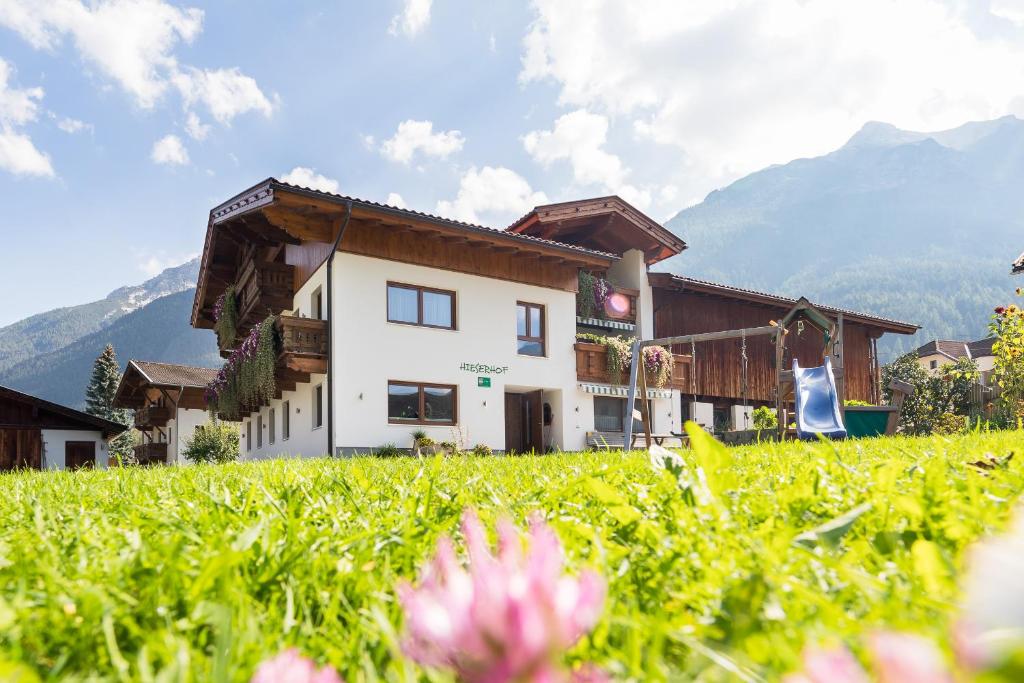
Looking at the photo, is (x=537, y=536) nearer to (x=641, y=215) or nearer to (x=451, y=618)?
(x=451, y=618)

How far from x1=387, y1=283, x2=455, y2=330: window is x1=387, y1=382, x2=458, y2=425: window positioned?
5.49 ft

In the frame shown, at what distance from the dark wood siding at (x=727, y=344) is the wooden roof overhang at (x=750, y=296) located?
0.37 m

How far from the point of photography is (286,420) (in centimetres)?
2470

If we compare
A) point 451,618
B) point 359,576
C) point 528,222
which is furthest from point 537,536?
point 528,222

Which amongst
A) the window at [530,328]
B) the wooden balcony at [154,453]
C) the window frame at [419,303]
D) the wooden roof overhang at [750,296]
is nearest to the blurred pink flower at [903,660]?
the window frame at [419,303]

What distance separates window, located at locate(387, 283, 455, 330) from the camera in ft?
69.7

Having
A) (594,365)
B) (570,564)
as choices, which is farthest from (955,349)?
(570,564)

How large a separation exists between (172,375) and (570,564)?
45.0 metres

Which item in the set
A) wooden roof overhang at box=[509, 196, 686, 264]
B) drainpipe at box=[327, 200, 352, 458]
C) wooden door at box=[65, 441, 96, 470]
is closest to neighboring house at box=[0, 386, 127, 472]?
wooden door at box=[65, 441, 96, 470]

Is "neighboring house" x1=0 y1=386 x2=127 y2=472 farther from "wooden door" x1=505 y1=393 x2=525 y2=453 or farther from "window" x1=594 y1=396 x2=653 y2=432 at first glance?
"window" x1=594 y1=396 x2=653 y2=432

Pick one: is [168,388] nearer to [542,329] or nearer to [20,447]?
[20,447]

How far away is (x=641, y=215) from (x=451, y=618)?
88.2 ft

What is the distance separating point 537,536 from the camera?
57cm

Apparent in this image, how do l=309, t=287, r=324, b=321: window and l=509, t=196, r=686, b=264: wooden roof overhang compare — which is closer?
l=309, t=287, r=324, b=321: window
